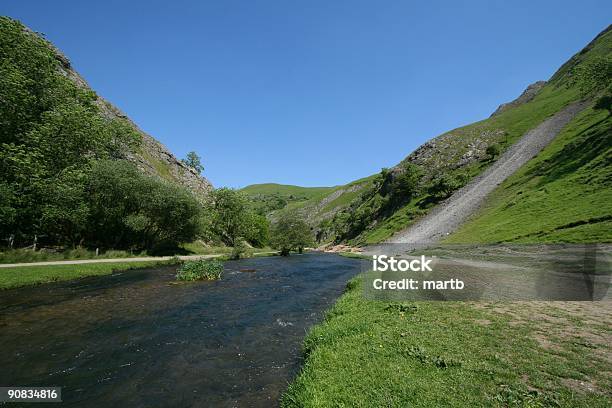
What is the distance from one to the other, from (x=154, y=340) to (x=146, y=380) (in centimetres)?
439

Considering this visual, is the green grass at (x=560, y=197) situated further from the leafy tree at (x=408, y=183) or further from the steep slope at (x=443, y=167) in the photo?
the leafy tree at (x=408, y=183)

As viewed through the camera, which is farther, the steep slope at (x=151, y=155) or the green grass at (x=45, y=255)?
the steep slope at (x=151, y=155)

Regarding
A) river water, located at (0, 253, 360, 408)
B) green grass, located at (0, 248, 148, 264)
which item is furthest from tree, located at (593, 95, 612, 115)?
green grass, located at (0, 248, 148, 264)

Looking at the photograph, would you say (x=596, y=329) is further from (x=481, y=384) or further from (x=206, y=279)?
(x=206, y=279)

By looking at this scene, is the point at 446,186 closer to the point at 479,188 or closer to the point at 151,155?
the point at 479,188

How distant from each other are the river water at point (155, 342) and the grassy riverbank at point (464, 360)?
8.15 feet

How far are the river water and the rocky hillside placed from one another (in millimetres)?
73492

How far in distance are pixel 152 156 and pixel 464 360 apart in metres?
115

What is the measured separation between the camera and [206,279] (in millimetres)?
33875

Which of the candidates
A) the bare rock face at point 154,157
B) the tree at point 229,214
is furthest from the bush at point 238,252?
the bare rock face at point 154,157

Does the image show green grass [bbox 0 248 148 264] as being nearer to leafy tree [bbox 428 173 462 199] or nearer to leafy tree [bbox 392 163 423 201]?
leafy tree [bbox 428 173 462 199]

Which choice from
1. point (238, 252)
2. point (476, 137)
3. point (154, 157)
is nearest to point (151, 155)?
point (154, 157)

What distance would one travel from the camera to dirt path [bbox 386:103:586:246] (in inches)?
2579

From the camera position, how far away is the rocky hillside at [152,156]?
91.7 metres
